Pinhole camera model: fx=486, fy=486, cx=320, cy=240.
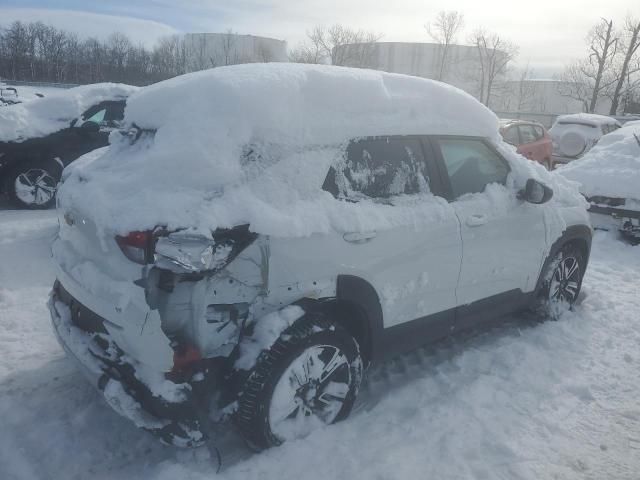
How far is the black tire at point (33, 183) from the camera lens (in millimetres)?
7277

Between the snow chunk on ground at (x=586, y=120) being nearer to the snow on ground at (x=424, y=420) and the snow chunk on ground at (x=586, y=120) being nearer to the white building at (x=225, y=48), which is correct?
the snow on ground at (x=424, y=420)

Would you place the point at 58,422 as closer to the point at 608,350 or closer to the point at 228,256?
the point at 228,256

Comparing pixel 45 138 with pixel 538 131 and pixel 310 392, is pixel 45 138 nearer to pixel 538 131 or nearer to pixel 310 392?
pixel 310 392

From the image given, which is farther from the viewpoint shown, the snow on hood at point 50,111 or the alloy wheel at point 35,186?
the snow on hood at point 50,111

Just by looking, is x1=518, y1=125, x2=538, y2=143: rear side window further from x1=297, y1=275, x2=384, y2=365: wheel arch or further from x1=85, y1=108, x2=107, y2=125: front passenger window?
x1=297, y1=275, x2=384, y2=365: wheel arch

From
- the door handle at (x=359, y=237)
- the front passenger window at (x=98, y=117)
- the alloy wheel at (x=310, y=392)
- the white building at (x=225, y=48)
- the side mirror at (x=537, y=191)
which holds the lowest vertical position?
the alloy wheel at (x=310, y=392)

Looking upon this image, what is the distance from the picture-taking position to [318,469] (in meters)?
2.46

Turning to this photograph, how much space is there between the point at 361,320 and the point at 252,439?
0.88m

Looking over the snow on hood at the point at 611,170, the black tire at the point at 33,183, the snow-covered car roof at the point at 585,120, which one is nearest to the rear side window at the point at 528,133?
the snow on hood at the point at 611,170

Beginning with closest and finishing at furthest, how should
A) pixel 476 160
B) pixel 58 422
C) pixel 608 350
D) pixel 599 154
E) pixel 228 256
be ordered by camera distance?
1. pixel 228 256
2. pixel 58 422
3. pixel 476 160
4. pixel 608 350
5. pixel 599 154

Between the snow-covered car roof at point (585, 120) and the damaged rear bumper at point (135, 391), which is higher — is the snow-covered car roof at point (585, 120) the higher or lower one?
the higher one

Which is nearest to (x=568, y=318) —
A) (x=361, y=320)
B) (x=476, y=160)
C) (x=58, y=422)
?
(x=476, y=160)

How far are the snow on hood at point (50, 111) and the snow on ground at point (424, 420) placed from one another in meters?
4.18

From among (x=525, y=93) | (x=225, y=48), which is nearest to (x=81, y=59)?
(x=225, y=48)
